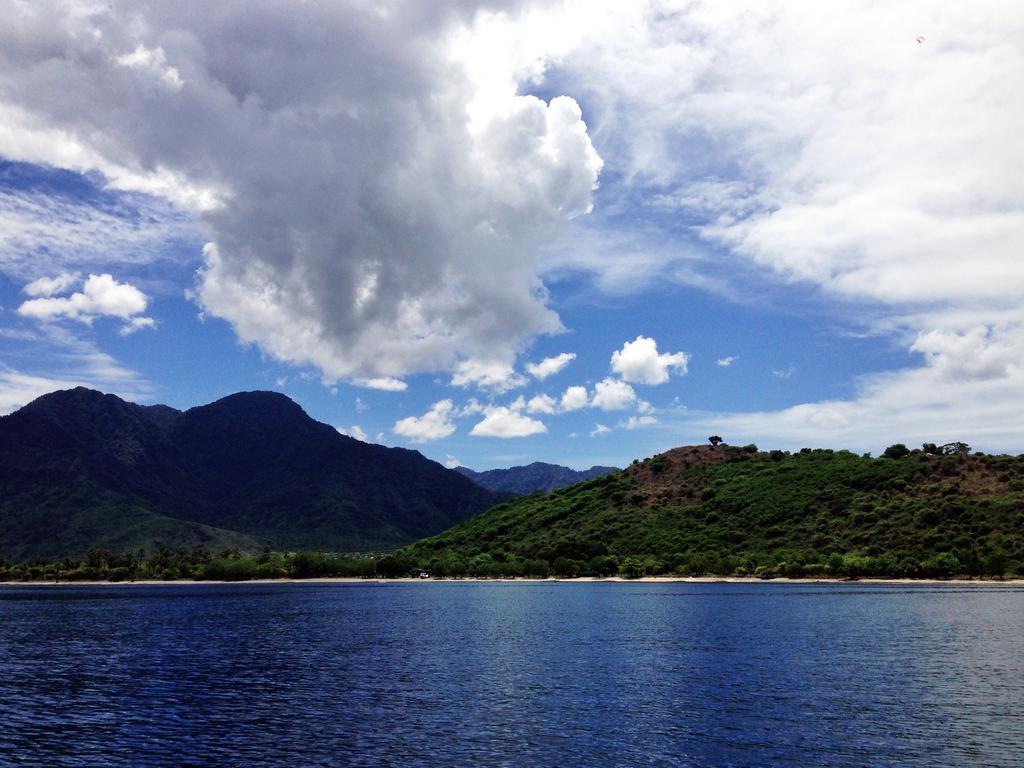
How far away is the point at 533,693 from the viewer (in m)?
73.9

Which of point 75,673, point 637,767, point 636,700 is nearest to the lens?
point 637,767

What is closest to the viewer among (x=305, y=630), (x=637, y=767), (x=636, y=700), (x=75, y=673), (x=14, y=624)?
(x=637, y=767)

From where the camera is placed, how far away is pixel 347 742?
56.3 meters

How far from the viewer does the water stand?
53531mm

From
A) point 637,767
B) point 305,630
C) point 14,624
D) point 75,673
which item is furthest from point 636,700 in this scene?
point 14,624

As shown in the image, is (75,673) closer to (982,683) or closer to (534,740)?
(534,740)

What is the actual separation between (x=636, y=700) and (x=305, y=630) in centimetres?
8488

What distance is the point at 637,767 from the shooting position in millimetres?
49219

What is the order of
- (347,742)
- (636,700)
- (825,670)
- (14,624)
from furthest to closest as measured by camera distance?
(14,624) → (825,670) → (636,700) → (347,742)

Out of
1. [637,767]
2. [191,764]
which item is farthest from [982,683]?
[191,764]

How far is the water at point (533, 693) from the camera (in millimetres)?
53531

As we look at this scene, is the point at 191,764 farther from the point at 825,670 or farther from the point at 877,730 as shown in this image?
the point at 825,670

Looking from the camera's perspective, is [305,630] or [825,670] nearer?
[825,670]

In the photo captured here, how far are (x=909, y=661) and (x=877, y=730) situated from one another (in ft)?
121
